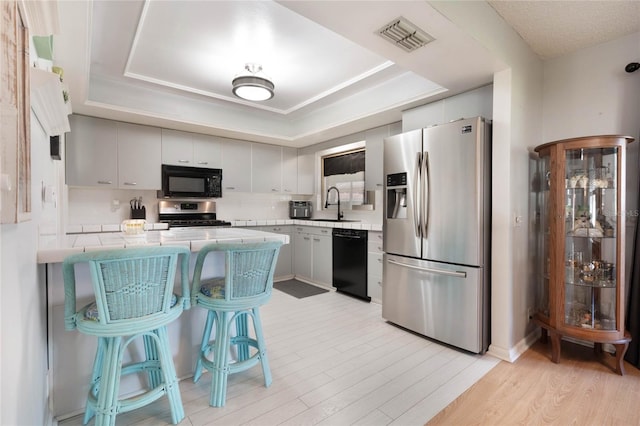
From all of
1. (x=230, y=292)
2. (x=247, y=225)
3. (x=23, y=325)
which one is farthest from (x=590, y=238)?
(x=247, y=225)

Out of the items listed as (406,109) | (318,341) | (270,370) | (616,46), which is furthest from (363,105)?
(270,370)

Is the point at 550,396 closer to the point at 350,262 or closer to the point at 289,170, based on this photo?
the point at 350,262

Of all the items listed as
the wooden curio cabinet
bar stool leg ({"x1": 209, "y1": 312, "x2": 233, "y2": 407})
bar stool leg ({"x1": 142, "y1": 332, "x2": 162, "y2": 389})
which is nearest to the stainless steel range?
bar stool leg ({"x1": 142, "y1": 332, "x2": 162, "y2": 389})

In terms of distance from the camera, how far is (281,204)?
543 centimetres

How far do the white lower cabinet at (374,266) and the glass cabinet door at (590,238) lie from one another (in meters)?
1.76

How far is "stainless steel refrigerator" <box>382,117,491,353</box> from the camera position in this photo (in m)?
2.41

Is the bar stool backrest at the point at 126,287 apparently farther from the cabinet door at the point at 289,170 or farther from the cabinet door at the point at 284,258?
the cabinet door at the point at 289,170

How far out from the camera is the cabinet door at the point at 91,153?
3.42 meters

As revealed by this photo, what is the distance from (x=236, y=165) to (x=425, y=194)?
299 centimetres

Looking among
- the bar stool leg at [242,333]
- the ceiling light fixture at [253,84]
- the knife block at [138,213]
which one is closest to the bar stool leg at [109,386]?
the bar stool leg at [242,333]

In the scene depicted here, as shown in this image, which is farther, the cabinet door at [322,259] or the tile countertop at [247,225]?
the cabinet door at [322,259]

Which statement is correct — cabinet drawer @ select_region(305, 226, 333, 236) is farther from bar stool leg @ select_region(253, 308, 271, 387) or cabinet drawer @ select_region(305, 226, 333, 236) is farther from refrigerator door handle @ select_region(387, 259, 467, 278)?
bar stool leg @ select_region(253, 308, 271, 387)

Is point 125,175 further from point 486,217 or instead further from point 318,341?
point 486,217

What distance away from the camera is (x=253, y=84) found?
115 inches
